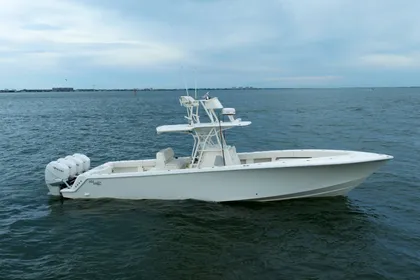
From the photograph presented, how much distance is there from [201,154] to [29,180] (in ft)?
31.1

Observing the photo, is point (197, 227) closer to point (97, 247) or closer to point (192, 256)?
point (192, 256)

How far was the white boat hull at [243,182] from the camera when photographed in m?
12.2

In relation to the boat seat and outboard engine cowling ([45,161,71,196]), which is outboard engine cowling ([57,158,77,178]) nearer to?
outboard engine cowling ([45,161,71,196])

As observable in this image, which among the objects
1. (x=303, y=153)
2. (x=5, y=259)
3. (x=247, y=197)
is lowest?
(x=5, y=259)

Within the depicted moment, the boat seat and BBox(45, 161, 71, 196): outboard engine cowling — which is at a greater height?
the boat seat

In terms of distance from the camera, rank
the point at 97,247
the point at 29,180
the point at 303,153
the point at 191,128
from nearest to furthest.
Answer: the point at 97,247 → the point at 191,128 → the point at 303,153 → the point at 29,180

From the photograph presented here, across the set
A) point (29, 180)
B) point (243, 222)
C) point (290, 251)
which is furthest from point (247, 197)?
point (29, 180)

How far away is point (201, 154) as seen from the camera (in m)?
13.6

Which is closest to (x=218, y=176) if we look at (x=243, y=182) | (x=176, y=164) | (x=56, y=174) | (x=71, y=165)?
(x=243, y=182)

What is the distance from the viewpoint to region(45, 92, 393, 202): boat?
12219 mm

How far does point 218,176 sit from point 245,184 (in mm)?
965

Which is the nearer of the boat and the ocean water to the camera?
the ocean water

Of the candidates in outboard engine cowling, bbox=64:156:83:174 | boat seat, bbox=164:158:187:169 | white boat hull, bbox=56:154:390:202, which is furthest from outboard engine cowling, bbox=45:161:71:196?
boat seat, bbox=164:158:187:169

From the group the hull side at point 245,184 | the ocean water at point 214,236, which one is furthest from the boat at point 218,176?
the ocean water at point 214,236
